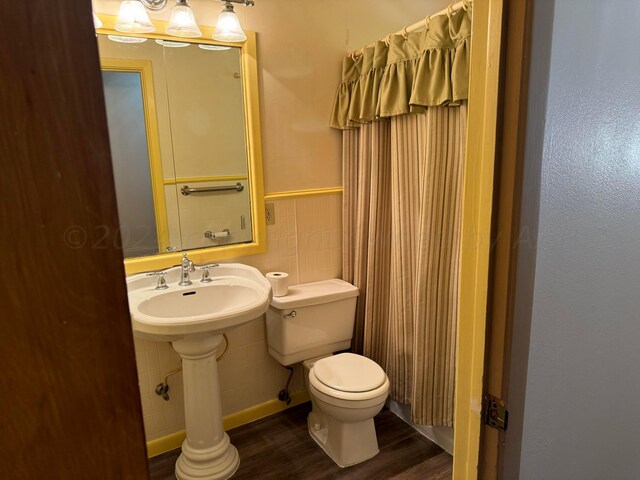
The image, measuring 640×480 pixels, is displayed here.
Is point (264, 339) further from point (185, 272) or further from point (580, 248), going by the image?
point (580, 248)

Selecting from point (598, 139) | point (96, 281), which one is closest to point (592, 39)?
point (598, 139)

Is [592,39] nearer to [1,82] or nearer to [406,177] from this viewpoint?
[1,82]

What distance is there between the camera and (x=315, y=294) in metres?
2.15

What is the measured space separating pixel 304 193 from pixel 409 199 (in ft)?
1.83

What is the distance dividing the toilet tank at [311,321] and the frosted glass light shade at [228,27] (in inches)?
47.7

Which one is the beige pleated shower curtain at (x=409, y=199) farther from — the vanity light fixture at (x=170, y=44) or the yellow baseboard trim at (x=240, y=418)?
the vanity light fixture at (x=170, y=44)

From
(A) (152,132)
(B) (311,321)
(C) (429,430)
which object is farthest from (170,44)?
(C) (429,430)

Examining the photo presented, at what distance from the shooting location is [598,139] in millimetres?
832

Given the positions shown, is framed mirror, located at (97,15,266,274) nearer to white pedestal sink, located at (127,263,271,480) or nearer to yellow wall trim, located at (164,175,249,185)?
yellow wall trim, located at (164,175,249,185)

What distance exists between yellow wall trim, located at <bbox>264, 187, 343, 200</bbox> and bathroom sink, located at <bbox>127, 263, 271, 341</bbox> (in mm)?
390

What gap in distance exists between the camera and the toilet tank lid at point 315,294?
2.06 metres

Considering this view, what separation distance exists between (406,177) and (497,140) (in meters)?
1.27

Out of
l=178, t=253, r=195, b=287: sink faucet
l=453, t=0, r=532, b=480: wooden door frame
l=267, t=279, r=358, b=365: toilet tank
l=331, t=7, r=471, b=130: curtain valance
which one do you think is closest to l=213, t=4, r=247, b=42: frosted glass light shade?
l=331, t=7, r=471, b=130: curtain valance

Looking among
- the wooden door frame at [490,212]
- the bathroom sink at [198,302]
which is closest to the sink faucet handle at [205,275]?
the bathroom sink at [198,302]
